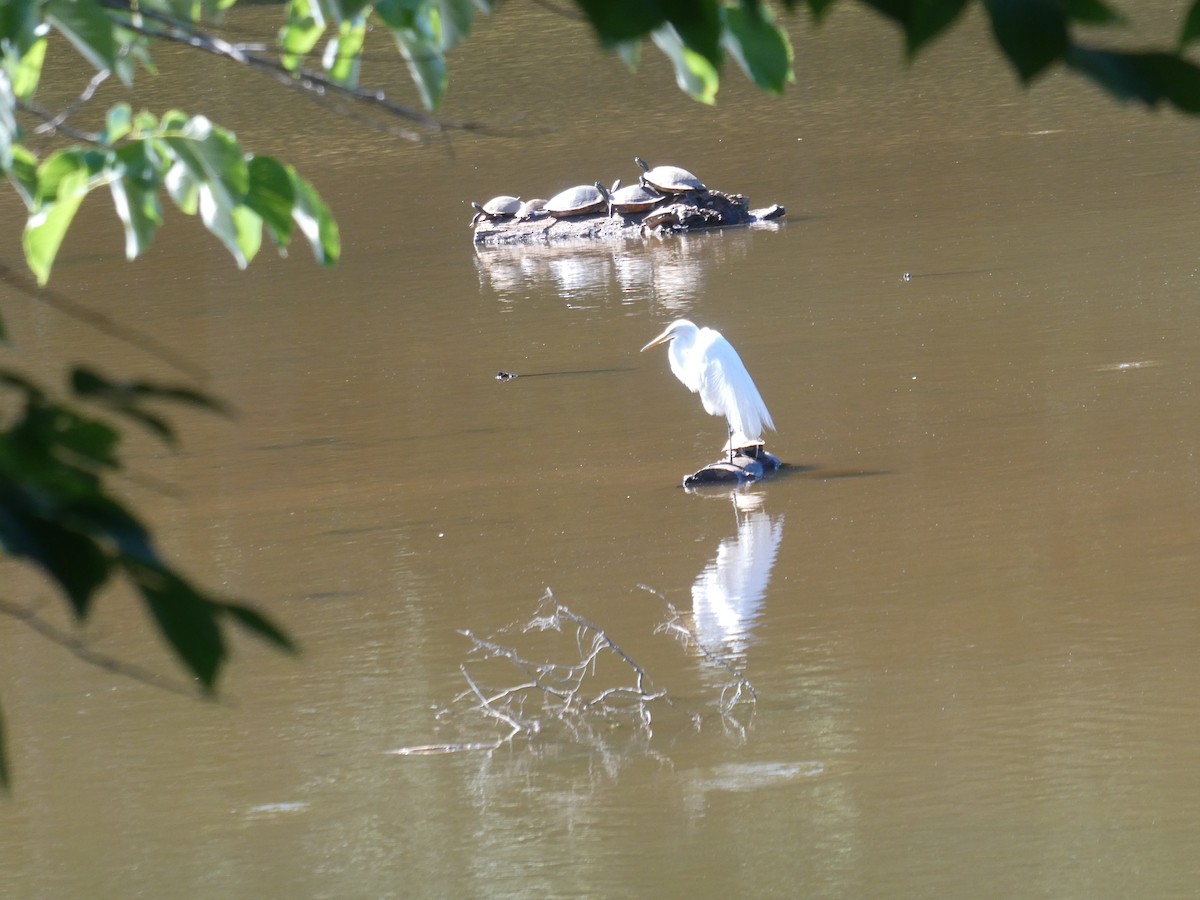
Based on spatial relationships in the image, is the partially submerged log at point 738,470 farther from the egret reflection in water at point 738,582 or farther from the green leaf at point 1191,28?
the green leaf at point 1191,28

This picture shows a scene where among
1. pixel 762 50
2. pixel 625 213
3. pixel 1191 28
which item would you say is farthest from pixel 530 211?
pixel 1191 28

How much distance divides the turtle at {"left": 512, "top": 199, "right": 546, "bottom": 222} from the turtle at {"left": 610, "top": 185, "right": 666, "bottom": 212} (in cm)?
77

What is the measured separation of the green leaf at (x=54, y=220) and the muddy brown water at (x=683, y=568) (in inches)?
25.1

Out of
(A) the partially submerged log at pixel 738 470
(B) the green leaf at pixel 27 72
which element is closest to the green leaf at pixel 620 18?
(B) the green leaf at pixel 27 72

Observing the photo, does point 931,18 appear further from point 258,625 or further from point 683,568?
point 683,568

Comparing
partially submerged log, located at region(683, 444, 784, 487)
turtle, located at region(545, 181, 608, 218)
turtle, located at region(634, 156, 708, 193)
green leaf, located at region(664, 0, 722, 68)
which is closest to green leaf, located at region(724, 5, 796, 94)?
green leaf, located at region(664, 0, 722, 68)

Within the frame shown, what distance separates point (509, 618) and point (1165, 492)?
9.24 ft

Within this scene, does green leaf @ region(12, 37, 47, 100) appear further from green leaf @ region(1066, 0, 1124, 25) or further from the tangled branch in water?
the tangled branch in water

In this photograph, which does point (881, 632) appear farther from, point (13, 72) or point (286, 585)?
point (13, 72)

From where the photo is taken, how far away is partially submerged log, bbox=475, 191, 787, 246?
53.5ft

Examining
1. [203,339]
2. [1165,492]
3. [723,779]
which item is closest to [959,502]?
[1165,492]

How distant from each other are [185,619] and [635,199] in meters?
16.0

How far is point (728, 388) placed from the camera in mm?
8367

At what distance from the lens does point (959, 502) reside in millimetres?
7230
